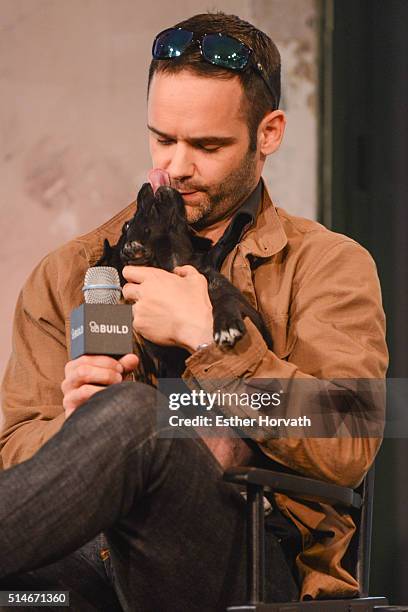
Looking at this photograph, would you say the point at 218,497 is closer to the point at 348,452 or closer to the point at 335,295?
the point at 348,452

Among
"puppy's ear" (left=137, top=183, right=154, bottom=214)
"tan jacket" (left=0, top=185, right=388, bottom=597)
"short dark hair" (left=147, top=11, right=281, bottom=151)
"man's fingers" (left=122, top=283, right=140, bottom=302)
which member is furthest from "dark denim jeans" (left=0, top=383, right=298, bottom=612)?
"short dark hair" (left=147, top=11, right=281, bottom=151)

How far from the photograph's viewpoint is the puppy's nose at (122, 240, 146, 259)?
1.74 meters

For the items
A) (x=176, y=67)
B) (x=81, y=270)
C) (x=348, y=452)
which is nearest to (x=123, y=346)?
(x=348, y=452)

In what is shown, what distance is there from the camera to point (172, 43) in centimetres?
192

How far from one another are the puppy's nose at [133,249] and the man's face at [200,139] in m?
0.19

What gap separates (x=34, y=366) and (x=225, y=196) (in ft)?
1.60

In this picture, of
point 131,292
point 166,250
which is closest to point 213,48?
point 166,250

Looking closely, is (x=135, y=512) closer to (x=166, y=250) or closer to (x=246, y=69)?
(x=166, y=250)

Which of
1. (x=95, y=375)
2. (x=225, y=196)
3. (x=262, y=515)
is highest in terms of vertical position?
(x=225, y=196)

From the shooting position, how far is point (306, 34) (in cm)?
A: 274

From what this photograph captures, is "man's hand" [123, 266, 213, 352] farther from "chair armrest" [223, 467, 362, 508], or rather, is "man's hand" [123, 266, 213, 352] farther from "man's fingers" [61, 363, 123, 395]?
"chair armrest" [223, 467, 362, 508]

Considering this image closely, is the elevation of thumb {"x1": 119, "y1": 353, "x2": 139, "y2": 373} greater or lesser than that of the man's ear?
lesser

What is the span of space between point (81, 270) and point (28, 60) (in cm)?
76

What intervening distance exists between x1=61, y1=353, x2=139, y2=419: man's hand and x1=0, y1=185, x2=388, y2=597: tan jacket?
168mm
